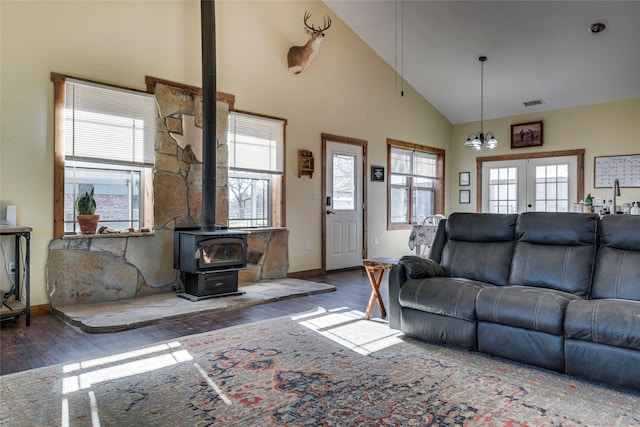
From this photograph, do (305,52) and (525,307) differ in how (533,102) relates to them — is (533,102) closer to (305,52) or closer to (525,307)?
(305,52)

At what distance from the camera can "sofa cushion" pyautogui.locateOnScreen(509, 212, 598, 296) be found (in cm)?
297

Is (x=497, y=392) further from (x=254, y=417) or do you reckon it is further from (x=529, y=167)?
(x=529, y=167)

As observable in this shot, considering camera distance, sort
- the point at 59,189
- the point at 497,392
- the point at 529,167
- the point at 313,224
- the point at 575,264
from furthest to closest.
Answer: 1. the point at 529,167
2. the point at 313,224
3. the point at 59,189
4. the point at 575,264
5. the point at 497,392

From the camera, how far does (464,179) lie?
870 centimetres

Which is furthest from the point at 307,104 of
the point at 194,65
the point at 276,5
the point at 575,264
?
the point at 575,264

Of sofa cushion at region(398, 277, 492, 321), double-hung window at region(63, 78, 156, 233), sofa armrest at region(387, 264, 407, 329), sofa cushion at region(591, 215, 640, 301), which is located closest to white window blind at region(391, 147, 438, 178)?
double-hung window at region(63, 78, 156, 233)

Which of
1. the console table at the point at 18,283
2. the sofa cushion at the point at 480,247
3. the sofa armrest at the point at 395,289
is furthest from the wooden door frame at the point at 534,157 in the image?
the console table at the point at 18,283

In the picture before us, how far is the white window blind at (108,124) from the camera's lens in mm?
4141

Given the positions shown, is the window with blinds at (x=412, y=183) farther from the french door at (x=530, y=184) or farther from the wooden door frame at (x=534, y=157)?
the french door at (x=530, y=184)

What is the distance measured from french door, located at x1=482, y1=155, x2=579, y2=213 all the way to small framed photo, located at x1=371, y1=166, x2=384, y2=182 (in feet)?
7.97

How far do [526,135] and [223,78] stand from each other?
219 inches

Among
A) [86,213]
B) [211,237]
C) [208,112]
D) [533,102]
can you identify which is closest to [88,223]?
[86,213]

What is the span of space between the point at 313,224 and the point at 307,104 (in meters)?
1.71

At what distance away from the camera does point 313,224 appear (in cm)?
626
